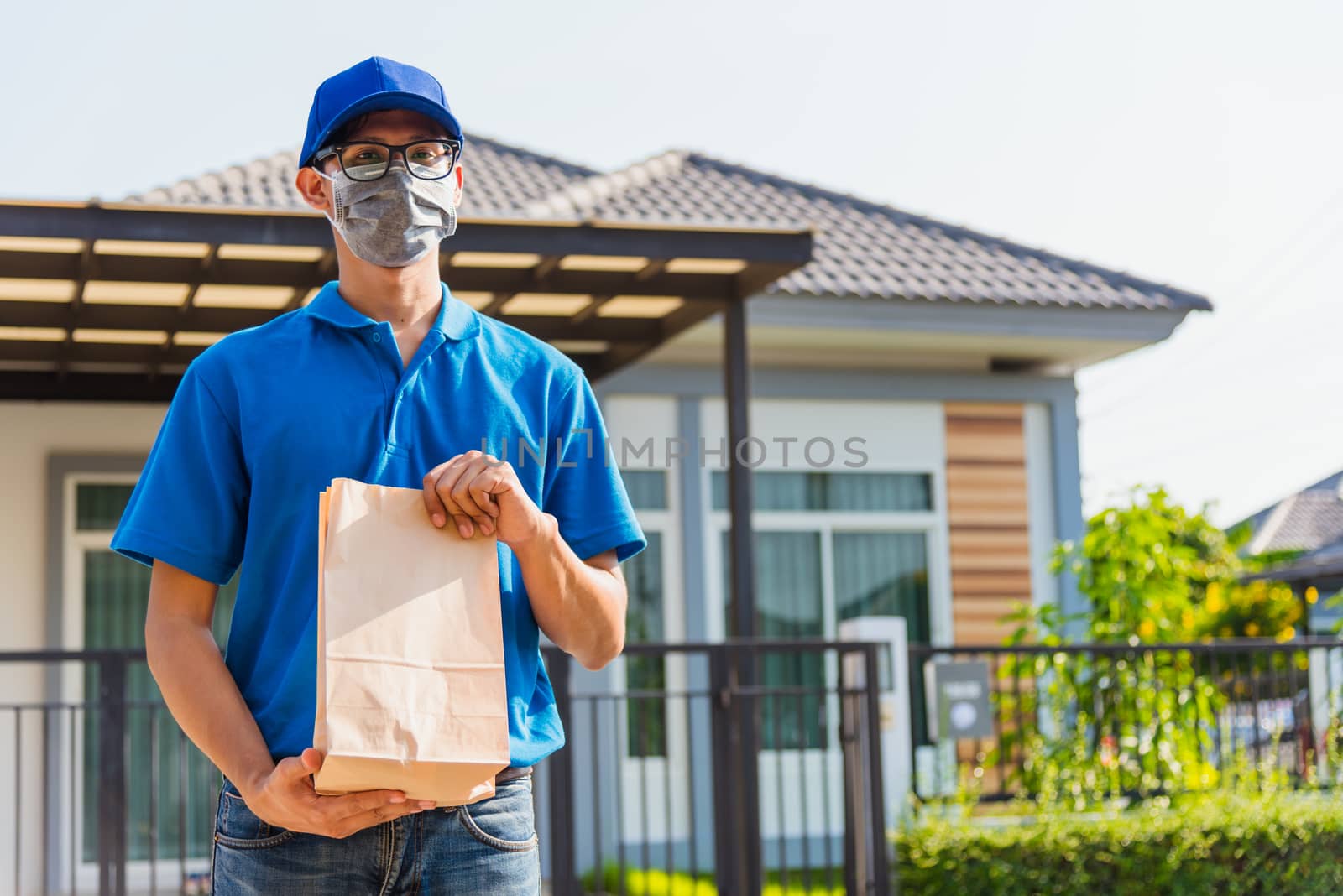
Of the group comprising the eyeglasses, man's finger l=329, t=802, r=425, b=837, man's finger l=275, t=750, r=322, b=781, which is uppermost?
the eyeglasses

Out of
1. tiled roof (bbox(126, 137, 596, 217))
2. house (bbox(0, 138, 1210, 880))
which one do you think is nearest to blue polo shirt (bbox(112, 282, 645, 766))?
house (bbox(0, 138, 1210, 880))

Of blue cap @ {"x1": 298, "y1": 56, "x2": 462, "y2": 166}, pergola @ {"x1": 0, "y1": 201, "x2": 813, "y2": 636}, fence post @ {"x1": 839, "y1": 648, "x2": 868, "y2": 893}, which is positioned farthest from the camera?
fence post @ {"x1": 839, "y1": 648, "x2": 868, "y2": 893}

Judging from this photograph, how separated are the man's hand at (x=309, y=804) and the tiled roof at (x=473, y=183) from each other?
7044 millimetres

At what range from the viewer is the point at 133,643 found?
A: 877cm

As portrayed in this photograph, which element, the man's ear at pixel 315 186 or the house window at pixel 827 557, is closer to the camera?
the man's ear at pixel 315 186

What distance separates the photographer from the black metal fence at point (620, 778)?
5.88 metres

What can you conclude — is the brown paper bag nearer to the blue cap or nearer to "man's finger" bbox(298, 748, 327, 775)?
"man's finger" bbox(298, 748, 327, 775)

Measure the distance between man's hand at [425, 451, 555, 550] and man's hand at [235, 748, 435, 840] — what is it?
10.8 inches

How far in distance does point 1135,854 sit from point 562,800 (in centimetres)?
276

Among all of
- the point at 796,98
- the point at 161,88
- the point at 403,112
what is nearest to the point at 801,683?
the point at 403,112

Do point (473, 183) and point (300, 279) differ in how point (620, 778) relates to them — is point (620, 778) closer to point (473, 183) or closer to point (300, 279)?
point (300, 279)

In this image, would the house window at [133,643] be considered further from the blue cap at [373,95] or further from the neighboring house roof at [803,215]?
the blue cap at [373,95]

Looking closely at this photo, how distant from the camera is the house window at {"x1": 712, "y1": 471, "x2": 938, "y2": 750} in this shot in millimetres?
9977

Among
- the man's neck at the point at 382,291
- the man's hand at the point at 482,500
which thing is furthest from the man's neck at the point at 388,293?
the man's hand at the point at 482,500
